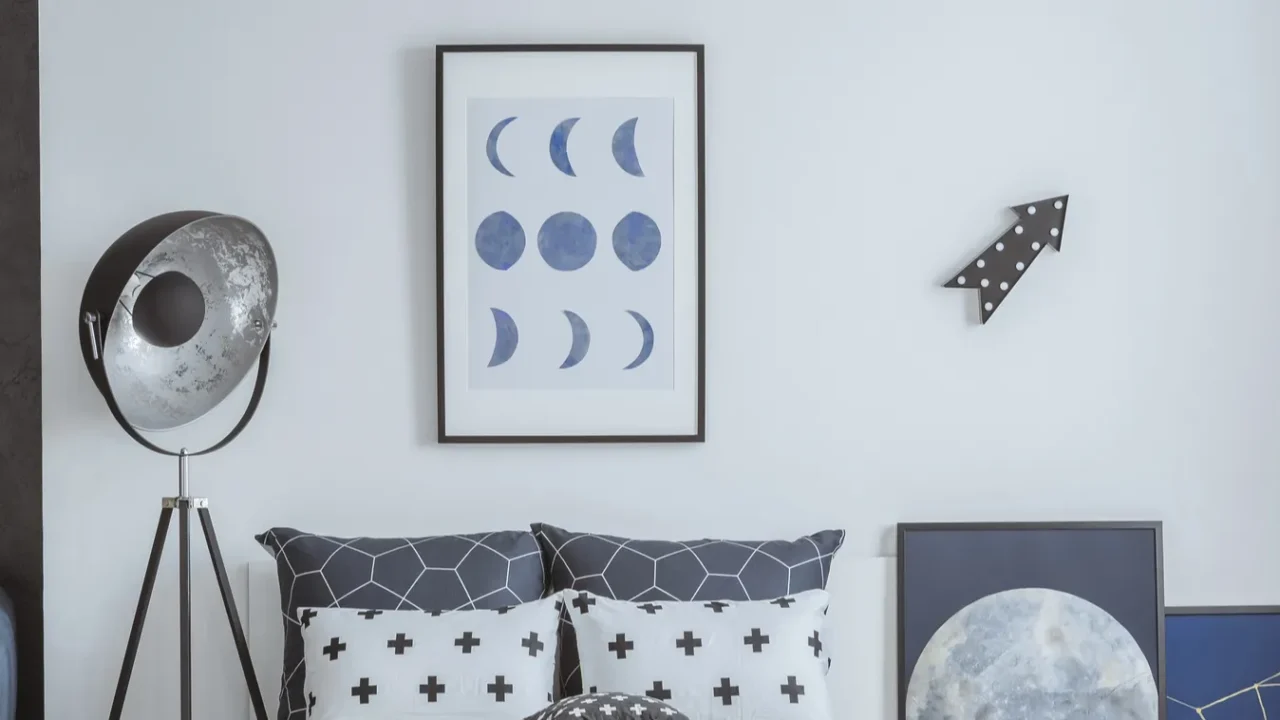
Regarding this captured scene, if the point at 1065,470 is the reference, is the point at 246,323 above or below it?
above

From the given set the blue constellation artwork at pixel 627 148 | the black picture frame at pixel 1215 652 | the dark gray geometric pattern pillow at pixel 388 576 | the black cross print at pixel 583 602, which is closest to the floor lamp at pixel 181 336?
the dark gray geometric pattern pillow at pixel 388 576

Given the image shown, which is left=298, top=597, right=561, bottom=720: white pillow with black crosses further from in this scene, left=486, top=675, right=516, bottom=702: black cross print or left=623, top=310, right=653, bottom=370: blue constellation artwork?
left=623, top=310, right=653, bottom=370: blue constellation artwork

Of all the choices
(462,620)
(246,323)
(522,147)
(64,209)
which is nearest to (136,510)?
(246,323)

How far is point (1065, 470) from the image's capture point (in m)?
2.55

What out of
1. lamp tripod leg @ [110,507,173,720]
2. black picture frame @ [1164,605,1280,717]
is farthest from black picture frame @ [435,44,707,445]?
black picture frame @ [1164,605,1280,717]

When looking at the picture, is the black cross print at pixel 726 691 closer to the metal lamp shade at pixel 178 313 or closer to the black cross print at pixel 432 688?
A: the black cross print at pixel 432 688

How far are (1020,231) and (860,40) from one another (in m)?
0.63

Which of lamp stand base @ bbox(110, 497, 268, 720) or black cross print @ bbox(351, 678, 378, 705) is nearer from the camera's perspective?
black cross print @ bbox(351, 678, 378, 705)

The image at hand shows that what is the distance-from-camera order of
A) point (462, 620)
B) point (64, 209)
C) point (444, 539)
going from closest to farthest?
point (462, 620) → point (444, 539) → point (64, 209)

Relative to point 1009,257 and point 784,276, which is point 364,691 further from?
point 1009,257

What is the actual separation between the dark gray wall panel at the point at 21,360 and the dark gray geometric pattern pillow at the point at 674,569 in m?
1.31

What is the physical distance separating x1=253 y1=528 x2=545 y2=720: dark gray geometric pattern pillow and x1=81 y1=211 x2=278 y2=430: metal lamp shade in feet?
1.33

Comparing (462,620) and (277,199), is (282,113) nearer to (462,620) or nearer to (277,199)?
(277,199)

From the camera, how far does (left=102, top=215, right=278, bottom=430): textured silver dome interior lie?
7.22ft
